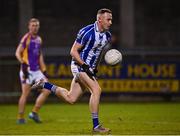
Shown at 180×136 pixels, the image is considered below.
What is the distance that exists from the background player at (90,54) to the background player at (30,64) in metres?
2.67

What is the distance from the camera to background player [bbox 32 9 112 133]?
1333 centimetres

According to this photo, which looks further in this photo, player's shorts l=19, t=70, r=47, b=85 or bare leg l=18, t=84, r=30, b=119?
player's shorts l=19, t=70, r=47, b=85

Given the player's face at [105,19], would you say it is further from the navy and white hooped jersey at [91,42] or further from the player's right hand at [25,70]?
the player's right hand at [25,70]

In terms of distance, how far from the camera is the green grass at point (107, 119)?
13.7 metres

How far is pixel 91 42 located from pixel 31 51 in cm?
336

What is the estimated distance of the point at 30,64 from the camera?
1659 cm

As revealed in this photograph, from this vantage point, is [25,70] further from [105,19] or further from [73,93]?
[105,19]

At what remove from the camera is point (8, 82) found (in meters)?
22.6

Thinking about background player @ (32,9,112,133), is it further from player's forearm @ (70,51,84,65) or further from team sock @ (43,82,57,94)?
team sock @ (43,82,57,94)

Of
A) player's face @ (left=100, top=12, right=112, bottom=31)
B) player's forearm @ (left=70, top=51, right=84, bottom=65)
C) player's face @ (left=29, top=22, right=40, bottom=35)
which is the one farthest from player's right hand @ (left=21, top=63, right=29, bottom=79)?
player's face @ (left=100, top=12, right=112, bottom=31)

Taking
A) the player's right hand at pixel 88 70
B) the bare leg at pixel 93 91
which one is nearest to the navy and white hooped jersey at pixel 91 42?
the player's right hand at pixel 88 70

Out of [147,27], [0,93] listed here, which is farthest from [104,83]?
[147,27]

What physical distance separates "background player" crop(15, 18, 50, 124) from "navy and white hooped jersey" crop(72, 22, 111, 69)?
9.42 ft

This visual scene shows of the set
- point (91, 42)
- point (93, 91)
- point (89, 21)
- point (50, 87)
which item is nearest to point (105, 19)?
point (91, 42)
